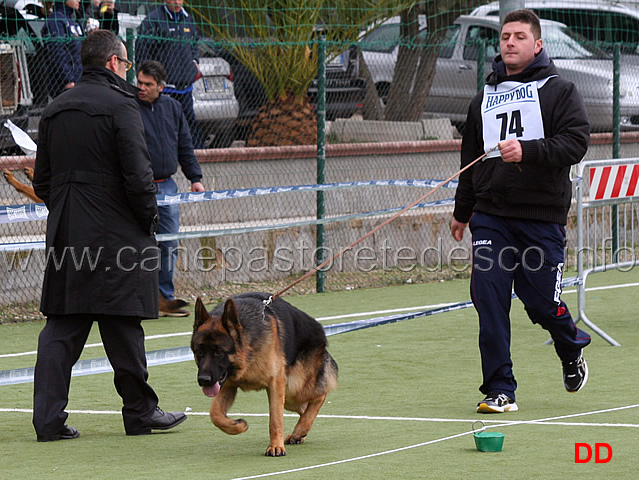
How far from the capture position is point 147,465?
5.42 m

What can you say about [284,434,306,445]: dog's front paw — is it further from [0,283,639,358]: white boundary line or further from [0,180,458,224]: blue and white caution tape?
[0,180,458,224]: blue and white caution tape

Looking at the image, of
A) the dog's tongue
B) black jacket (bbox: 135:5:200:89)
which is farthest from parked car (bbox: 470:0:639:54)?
the dog's tongue

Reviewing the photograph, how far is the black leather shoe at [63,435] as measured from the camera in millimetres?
6109

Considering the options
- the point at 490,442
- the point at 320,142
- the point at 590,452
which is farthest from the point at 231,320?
the point at 320,142

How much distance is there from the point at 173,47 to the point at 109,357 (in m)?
6.51

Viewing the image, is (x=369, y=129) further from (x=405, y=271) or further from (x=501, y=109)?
(x=501, y=109)

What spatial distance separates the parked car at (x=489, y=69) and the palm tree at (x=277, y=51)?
142 cm

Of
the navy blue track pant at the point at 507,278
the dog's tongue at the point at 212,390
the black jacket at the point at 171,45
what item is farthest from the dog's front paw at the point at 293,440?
the black jacket at the point at 171,45

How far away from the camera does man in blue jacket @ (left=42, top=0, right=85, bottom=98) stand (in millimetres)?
11664

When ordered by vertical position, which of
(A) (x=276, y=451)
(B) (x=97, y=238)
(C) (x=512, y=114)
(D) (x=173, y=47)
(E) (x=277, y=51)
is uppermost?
(C) (x=512, y=114)

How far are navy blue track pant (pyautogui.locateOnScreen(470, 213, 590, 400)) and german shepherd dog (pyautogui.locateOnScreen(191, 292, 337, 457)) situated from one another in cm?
108

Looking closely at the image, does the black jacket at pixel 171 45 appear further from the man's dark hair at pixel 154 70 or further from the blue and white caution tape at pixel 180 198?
the blue and white caution tape at pixel 180 198

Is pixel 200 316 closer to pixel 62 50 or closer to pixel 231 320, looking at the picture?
pixel 231 320

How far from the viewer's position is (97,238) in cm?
612
